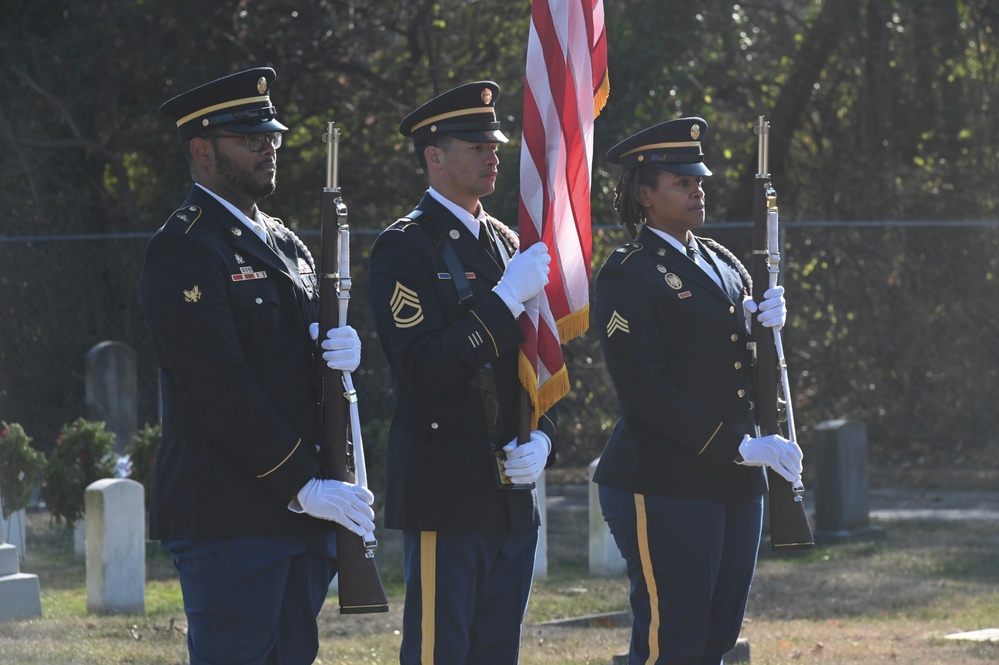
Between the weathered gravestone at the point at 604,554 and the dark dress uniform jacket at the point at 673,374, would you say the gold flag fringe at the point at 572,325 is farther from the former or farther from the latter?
the weathered gravestone at the point at 604,554

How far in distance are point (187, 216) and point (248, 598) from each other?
3.51 ft

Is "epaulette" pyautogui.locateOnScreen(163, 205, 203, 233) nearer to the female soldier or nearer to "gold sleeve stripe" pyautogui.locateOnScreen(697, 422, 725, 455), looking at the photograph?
the female soldier

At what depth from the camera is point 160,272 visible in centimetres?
427

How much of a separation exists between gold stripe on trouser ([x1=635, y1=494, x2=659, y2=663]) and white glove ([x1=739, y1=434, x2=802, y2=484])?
39 centimetres

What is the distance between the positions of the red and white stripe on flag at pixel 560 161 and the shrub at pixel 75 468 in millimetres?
5801

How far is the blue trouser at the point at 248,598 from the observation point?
168 inches

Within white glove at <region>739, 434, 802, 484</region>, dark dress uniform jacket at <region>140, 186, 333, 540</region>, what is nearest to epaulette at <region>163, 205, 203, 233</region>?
dark dress uniform jacket at <region>140, 186, 333, 540</region>

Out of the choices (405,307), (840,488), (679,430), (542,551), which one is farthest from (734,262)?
(840,488)

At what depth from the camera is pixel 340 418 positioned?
4414 mm

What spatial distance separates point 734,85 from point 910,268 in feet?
12.1

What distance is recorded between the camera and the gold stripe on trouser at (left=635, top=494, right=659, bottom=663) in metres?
Result: 5.25

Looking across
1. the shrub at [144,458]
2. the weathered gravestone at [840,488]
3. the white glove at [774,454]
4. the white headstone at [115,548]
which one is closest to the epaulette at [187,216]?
the white glove at [774,454]

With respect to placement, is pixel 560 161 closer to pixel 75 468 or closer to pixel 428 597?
pixel 428 597

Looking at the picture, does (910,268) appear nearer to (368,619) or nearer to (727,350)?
(368,619)
